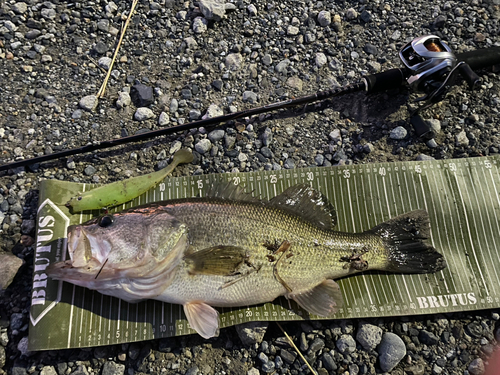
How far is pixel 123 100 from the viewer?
4.83 metres

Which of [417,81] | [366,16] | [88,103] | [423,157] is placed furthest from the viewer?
[366,16]

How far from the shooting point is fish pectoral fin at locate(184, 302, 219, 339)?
11.0ft

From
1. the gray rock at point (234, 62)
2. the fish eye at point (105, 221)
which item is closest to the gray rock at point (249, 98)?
the gray rock at point (234, 62)

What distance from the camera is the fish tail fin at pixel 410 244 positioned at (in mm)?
3814

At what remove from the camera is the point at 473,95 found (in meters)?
4.93

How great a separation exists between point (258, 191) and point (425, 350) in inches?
107

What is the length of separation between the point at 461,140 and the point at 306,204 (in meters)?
2.64

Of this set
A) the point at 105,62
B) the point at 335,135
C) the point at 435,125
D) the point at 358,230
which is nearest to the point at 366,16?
the point at 435,125

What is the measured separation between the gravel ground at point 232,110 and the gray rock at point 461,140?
2 cm

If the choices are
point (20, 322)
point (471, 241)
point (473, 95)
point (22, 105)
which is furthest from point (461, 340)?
point (22, 105)

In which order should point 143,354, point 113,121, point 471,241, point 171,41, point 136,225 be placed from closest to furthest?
point 136,225 → point 143,354 → point 471,241 → point 113,121 → point 171,41

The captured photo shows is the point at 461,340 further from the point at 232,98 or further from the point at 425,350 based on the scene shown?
the point at 232,98

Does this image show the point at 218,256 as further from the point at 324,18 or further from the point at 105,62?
the point at 324,18

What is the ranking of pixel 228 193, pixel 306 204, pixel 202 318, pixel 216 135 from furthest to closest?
pixel 216 135 → pixel 306 204 → pixel 228 193 → pixel 202 318
